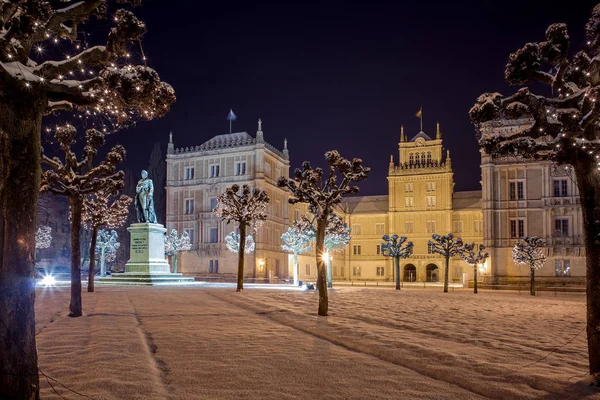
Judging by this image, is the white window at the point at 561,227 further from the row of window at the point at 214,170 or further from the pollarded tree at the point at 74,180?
the pollarded tree at the point at 74,180

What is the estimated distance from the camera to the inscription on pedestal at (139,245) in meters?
35.5

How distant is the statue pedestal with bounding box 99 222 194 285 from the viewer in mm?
34781

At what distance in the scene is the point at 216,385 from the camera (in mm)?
7305

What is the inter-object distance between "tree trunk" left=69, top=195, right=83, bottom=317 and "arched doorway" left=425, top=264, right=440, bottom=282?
63502 mm

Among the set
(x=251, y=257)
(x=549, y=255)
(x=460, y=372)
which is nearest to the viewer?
(x=460, y=372)

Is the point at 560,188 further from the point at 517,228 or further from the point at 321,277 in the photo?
the point at 321,277

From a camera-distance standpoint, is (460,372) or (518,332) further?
(518,332)

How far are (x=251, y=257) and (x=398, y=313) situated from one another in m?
43.0

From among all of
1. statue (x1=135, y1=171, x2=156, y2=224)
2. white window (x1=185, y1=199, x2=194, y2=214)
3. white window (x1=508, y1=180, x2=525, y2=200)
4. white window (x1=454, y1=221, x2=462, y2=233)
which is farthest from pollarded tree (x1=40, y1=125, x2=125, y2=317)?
white window (x1=454, y1=221, x2=462, y2=233)

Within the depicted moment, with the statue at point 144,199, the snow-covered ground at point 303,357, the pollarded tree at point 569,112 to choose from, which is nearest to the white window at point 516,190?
the statue at point 144,199

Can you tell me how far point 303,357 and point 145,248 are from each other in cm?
2843

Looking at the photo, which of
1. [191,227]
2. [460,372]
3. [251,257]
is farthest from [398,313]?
[191,227]

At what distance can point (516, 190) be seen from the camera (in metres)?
52.8

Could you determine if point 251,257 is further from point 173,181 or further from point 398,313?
point 398,313
